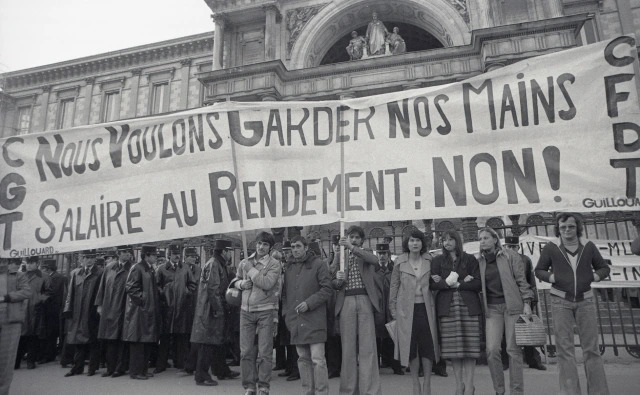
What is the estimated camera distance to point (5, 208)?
5238 millimetres

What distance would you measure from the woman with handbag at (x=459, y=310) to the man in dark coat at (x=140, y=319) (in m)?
4.62

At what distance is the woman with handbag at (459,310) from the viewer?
4.94 m

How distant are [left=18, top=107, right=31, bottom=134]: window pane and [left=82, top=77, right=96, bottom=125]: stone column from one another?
5657 mm

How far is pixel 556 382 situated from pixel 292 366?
3.83 meters

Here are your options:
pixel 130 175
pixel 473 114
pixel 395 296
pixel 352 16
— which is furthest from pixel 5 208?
pixel 352 16

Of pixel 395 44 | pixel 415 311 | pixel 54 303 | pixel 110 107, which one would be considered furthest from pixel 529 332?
pixel 110 107

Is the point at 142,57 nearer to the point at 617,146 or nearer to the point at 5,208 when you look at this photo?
the point at 5,208

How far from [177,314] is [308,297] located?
3428 mm

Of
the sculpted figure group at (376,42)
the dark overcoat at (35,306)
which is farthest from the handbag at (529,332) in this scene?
the sculpted figure group at (376,42)

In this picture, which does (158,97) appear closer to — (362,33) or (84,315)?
(362,33)

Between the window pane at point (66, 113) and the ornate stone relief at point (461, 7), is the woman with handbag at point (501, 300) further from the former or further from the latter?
→ the window pane at point (66, 113)

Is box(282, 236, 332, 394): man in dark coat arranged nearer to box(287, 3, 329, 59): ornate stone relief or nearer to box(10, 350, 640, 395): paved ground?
box(10, 350, 640, 395): paved ground

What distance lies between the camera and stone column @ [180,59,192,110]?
31.4 m

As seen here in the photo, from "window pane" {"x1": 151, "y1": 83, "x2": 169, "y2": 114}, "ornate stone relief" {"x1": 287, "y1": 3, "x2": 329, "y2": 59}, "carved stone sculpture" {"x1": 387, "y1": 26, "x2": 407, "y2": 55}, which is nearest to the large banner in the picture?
"carved stone sculpture" {"x1": 387, "y1": 26, "x2": 407, "y2": 55}
